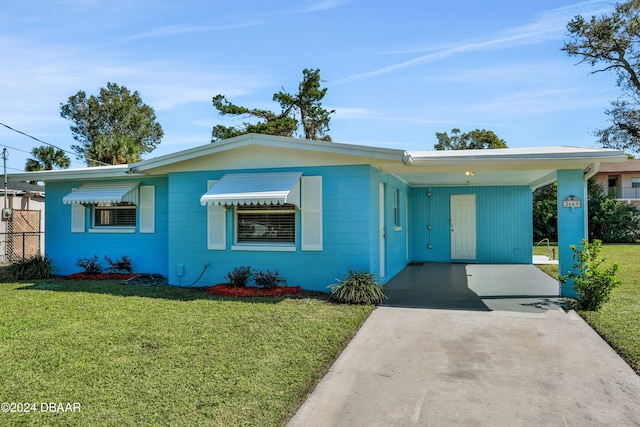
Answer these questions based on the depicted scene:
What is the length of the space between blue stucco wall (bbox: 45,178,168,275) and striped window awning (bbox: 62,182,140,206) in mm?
364

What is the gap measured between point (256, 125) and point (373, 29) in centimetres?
1623

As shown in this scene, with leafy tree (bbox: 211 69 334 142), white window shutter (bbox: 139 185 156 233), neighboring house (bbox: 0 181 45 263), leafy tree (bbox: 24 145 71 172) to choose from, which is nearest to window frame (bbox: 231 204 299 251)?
white window shutter (bbox: 139 185 156 233)

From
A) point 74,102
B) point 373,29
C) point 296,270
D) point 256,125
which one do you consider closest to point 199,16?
point 373,29

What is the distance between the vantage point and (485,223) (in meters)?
14.4

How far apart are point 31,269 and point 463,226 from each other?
12945mm

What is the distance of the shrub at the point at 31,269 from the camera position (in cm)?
1137

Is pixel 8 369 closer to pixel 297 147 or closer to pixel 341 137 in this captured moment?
pixel 297 147

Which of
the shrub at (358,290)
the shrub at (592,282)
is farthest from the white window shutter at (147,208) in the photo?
the shrub at (592,282)

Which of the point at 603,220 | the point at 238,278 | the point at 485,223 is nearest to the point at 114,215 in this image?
the point at 238,278

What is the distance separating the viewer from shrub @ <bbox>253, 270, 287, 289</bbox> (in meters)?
8.90

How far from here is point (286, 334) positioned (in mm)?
5770

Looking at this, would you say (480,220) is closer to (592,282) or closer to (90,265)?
(592,282)

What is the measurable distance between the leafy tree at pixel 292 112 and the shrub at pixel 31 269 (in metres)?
16.2

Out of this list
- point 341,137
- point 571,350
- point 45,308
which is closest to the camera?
point 571,350
